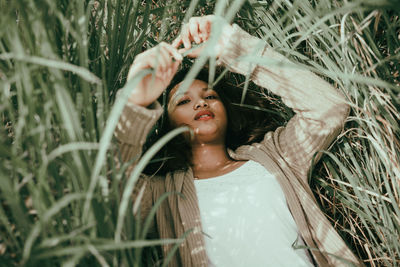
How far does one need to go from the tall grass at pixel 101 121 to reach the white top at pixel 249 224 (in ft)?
0.74

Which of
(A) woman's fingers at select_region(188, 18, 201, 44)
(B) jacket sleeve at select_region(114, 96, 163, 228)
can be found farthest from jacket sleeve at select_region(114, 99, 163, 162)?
(A) woman's fingers at select_region(188, 18, 201, 44)

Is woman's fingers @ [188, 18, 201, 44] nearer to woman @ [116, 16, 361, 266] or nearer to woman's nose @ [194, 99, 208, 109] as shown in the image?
woman @ [116, 16, 361, 266]

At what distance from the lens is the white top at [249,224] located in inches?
36.0

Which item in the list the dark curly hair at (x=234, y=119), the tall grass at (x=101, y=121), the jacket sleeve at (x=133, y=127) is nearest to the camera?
the tall grass at (x=101, y=121)

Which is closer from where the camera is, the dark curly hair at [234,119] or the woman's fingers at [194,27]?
the woman's fingers at [194,27]

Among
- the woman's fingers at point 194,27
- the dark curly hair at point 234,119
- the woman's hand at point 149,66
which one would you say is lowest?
the dark curly hair at point 234,119

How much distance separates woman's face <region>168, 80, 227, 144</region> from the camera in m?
1.12

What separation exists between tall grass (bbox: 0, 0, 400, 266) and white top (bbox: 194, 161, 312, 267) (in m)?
0.23

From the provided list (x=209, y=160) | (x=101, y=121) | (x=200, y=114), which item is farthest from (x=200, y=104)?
(x=101, y=121)

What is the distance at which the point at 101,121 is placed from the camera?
555mm

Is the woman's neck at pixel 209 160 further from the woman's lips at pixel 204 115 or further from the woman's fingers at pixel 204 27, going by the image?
the woman's fingers at pixel 204 27

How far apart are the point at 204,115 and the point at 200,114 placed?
0.07 ft

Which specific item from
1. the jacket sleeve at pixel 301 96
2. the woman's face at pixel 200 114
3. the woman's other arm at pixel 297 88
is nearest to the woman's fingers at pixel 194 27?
the woman's other arm at pixel 297 88

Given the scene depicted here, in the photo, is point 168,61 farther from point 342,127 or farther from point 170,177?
point 342,127
